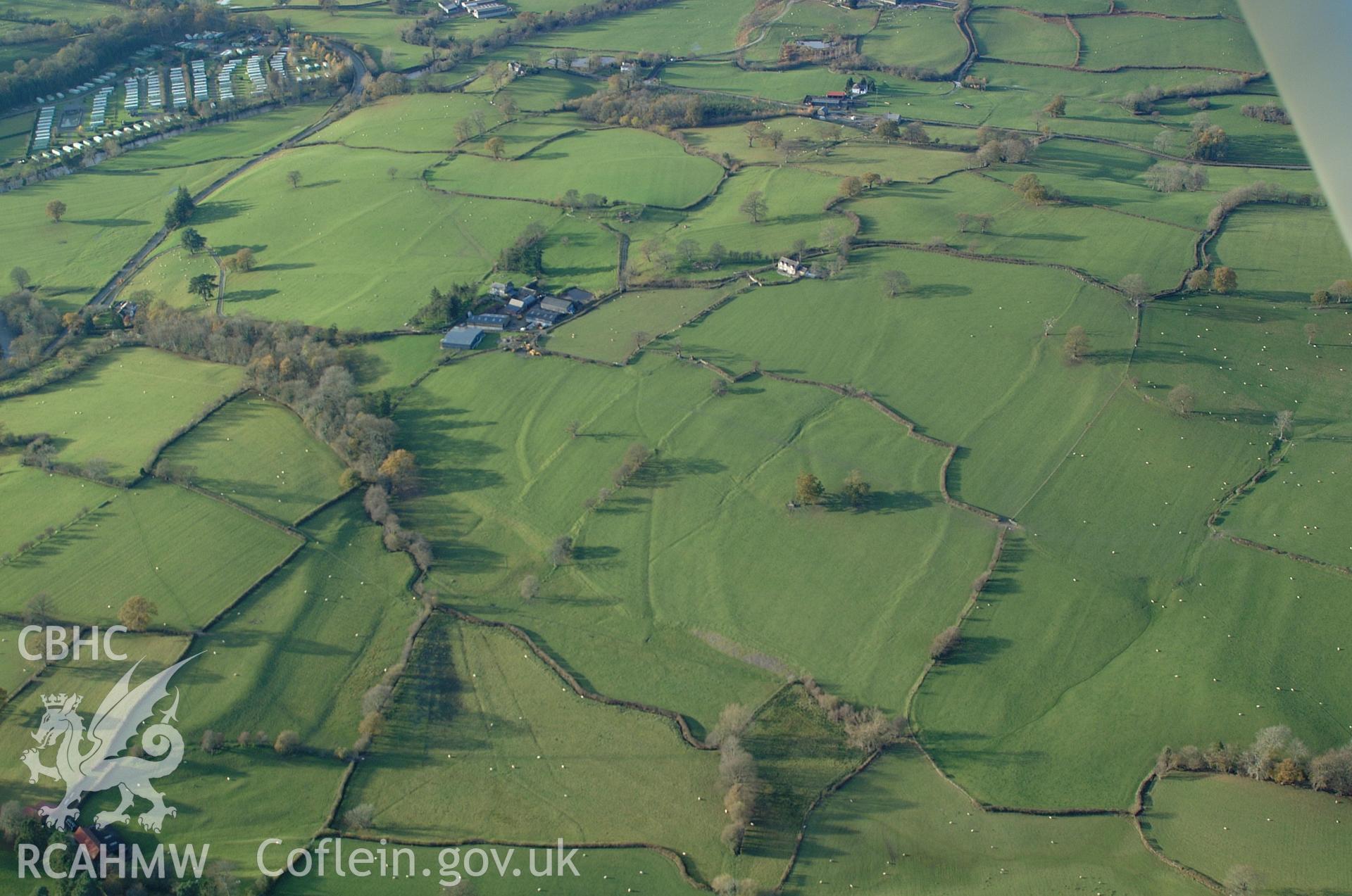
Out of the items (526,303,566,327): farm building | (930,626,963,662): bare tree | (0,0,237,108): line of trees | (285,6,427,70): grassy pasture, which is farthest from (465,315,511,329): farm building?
(0,0,237,108): line of trees

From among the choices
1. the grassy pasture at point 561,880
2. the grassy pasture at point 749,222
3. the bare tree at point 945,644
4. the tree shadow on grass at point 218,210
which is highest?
the grassy pasture at point 749,222

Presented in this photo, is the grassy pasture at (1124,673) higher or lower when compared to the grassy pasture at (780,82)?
lower

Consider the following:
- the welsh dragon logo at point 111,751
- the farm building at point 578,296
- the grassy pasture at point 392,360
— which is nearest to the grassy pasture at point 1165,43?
the farm building at point 578,296

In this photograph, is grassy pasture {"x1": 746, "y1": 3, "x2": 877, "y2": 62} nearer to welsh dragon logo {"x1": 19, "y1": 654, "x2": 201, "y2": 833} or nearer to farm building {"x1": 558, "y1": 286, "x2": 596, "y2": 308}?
farm building {"x1": 558, "y1": 286, "x2": 596, "y2": 308}

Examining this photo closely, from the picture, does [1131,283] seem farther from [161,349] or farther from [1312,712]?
[161,349]

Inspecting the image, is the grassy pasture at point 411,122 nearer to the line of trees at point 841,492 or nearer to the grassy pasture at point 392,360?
the grassy pasture at point 392,360

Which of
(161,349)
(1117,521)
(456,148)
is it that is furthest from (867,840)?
(456,148)

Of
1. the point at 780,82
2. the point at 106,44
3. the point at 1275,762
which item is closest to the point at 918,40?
the point at 780,82
